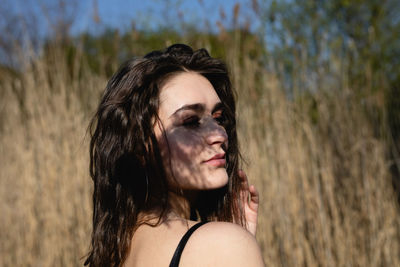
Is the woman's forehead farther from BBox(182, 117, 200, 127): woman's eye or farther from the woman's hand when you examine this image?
the woman's hand

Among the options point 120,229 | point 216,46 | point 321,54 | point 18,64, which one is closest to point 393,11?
point 216,46

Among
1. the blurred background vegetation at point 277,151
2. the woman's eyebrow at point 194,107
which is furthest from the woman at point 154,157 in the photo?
the blurred background vegetation at point 277,151

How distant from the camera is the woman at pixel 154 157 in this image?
122 cm

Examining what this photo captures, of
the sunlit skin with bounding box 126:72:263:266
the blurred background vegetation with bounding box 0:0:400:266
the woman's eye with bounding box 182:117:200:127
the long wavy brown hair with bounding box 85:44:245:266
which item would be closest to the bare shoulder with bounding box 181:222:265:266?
the sunlit skin with bounding box 126:72:263:266

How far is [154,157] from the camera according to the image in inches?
50.4

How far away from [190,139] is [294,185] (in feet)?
4.24

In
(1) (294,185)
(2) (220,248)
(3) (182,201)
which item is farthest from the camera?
(1) (294,185)

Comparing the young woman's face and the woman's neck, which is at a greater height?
the young woman's face

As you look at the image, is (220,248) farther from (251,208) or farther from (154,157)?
(251,208)

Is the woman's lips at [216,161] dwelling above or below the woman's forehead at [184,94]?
below

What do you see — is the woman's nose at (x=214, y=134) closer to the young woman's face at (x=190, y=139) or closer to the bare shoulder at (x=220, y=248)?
the young woman's face at (x=190, y=139)

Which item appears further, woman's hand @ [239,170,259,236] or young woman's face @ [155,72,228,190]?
woman's hand @ [239,170,259,236]

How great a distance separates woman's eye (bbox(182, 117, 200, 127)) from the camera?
1.27 meters

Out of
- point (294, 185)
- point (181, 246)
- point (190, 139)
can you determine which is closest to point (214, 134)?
point (190, 139)
